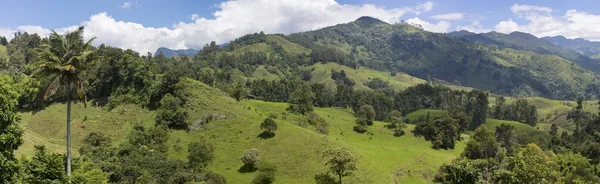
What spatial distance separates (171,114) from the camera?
336 feet

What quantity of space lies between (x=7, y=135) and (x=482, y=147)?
108321 millimetres

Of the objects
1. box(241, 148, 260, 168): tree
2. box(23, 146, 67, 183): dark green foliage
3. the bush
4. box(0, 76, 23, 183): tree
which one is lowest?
box(241, 148, 260, 168): tree

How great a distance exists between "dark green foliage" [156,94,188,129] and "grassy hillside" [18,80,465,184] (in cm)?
308

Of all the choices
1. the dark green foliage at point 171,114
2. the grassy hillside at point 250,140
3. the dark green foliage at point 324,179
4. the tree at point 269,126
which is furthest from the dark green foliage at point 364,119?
the dark green foliage at point 171,114

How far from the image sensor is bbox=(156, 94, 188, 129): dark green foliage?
102 m

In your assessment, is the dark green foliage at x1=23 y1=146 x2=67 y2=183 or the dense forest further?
the dark green foliage at x1=23 y1=146 x2=67 y2=183

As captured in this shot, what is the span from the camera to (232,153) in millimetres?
91562

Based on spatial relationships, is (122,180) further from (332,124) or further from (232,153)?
(332,124)

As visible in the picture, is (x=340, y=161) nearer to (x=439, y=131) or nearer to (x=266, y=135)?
(x=266, y=135)

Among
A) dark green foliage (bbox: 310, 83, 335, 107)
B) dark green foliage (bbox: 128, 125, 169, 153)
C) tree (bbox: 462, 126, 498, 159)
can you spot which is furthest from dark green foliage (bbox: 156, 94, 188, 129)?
dark green foliage (bbox: 310, 83, 335, 107)

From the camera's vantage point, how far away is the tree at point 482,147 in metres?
103

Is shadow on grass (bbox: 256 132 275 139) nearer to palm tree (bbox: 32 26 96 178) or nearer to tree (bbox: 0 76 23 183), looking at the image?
palm tree (bbox: 32 26 96 178)

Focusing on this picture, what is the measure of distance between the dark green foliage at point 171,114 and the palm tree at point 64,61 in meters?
70.7

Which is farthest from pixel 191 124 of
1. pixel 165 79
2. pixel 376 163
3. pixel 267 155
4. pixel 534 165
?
pixel 534 165
